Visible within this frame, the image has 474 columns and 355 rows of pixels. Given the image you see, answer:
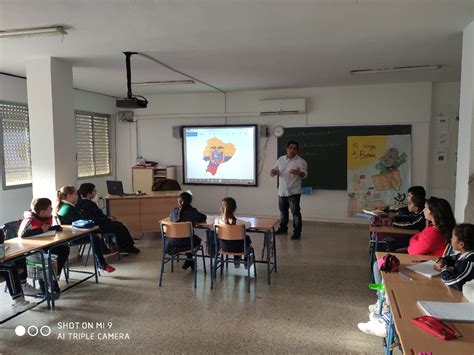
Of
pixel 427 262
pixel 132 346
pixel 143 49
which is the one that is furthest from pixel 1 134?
pixel 427 262

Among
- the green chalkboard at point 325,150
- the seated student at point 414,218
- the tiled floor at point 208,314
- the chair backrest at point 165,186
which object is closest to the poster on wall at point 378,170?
the green chalkboard at point 325,150

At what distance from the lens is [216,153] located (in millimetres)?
7859

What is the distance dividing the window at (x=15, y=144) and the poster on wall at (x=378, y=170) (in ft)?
19.6

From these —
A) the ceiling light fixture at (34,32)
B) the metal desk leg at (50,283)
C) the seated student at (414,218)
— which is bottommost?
the metal desk leg at (50,283)

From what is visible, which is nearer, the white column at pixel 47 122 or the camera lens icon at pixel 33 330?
the camera lens icon at pixel 33 330

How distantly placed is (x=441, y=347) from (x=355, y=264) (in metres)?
3.31

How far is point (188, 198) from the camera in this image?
4.31 meters

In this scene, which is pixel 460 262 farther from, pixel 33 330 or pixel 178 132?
pixel 178 132

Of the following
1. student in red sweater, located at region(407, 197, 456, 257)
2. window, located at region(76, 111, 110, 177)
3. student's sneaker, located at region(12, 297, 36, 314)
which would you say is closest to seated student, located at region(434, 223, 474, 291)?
student in red sweater, located at region(407, 197, 456, 257)

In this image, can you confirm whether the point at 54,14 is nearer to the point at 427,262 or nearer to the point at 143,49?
the point at 143,49

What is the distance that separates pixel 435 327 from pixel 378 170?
5.58 meters

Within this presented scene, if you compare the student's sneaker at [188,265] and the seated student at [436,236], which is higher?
the seated student at [436,236]

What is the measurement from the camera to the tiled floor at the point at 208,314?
2.79m

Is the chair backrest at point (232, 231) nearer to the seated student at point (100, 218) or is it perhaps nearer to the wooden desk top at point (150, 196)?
the seated student at point (100, 218)
